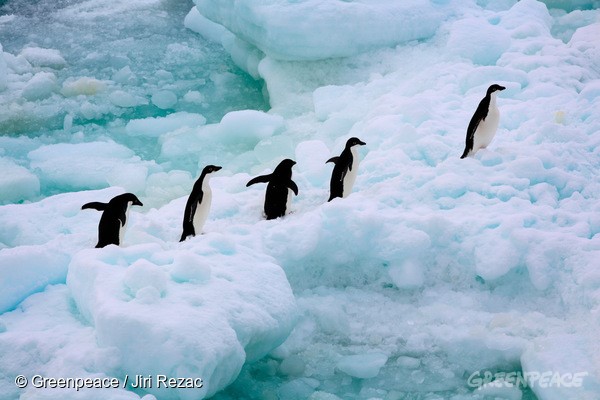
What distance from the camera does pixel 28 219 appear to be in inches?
182

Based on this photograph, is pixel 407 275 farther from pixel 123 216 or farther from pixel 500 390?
pixel 123 216

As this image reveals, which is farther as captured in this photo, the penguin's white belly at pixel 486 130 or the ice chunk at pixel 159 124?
the ice chunk at pixel 159 124

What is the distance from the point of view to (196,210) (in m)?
4.18

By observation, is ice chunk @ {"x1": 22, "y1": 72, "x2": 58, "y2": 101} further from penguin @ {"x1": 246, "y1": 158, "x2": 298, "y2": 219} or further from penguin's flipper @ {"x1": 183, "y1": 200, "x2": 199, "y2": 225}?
penguin @ {"x1": 246, "y1": 158, "x2": 298, "y2": 219}

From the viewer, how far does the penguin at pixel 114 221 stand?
387 centimetres

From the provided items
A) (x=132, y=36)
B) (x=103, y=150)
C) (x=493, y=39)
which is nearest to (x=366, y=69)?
(x=493, y=39)

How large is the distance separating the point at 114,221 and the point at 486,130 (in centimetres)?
244

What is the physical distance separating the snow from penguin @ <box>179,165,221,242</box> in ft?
0.26

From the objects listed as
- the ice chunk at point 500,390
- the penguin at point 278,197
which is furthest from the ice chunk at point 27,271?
the ice chunk at point 500,390

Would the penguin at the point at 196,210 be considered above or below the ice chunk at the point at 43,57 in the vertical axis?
below

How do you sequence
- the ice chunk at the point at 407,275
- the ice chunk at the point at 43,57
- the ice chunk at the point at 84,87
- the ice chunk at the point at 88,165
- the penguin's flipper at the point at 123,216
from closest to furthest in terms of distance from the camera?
1. the ice chunk at the point at 407,275
2. the penguin's flipper at the point at 123,216
3. the ice chunk at the point at 88,165
4. the ice chunk at the point at 84,87
5. the ice chunk at the point at 43,57

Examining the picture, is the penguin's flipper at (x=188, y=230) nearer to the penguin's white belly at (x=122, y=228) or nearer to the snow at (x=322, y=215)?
the snow at (x=322, y=215)

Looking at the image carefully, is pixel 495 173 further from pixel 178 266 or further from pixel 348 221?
pixel 178 266

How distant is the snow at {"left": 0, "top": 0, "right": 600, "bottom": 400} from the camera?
8.99 feet
